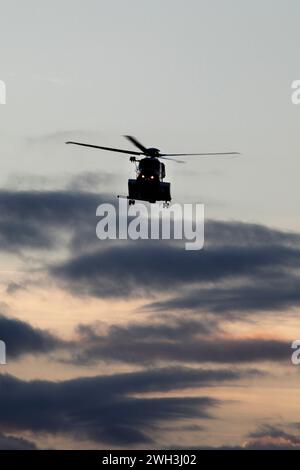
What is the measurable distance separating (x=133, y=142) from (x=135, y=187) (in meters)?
6.59
